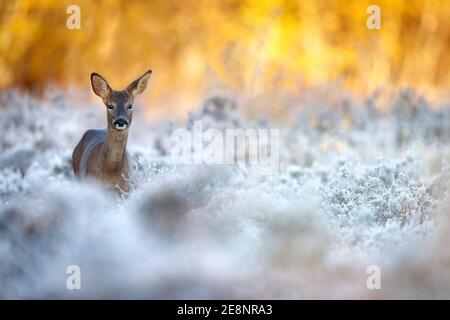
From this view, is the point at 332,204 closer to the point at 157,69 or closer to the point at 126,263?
the point at 126,263

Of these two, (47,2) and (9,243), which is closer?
(9,243)

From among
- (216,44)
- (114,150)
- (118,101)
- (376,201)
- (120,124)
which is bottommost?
(376,201)

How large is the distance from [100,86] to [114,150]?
68cm

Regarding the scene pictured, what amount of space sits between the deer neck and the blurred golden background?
5.83m

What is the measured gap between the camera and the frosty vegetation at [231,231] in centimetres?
514

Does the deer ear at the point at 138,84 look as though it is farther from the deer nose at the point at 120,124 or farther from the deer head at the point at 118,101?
the deer nose at the point at 120,124

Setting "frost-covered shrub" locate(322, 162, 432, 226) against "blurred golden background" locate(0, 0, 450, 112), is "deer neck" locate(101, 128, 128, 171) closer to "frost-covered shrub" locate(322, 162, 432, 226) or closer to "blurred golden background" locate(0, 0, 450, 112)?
"frost-covered shrub" locate(322, 162, 432, 226)

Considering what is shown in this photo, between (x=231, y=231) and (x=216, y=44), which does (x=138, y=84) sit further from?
(x=216, y=44)

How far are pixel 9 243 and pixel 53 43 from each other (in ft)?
41.3

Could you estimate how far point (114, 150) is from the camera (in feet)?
24.1

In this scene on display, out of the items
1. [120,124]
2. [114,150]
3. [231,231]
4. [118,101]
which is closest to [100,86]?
[118,101]

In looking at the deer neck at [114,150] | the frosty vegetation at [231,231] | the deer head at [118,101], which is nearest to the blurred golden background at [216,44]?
the frosty vegetation at [231,231]
